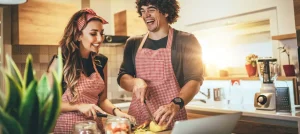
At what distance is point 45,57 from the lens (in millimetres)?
3168

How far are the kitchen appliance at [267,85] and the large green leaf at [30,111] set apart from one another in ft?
6.39

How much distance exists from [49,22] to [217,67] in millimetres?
1829

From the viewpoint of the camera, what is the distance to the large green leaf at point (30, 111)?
26.3 inches

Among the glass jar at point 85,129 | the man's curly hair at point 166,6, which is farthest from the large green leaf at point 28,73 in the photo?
the man's curly hair at point 166,6

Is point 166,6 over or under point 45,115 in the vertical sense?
over

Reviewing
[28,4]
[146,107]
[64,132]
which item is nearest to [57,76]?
[64,132]

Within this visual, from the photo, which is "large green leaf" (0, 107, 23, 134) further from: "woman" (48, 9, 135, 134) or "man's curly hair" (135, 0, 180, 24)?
"man's curly hair" (135, 0, 180, 24)

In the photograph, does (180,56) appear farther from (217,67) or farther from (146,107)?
(217,67)

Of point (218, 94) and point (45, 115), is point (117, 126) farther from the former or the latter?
point (218, 94)

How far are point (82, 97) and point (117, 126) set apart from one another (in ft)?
1.70

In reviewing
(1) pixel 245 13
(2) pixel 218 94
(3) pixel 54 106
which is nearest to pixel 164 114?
(3) pixel 54 106

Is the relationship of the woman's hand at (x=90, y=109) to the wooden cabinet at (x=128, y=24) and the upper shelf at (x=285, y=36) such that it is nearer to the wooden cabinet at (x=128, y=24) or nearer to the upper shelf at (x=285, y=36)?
the upper shelf at (x=285, y=36)

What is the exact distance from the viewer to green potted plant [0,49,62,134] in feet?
2.19

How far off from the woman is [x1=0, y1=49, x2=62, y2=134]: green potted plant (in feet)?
2.32
